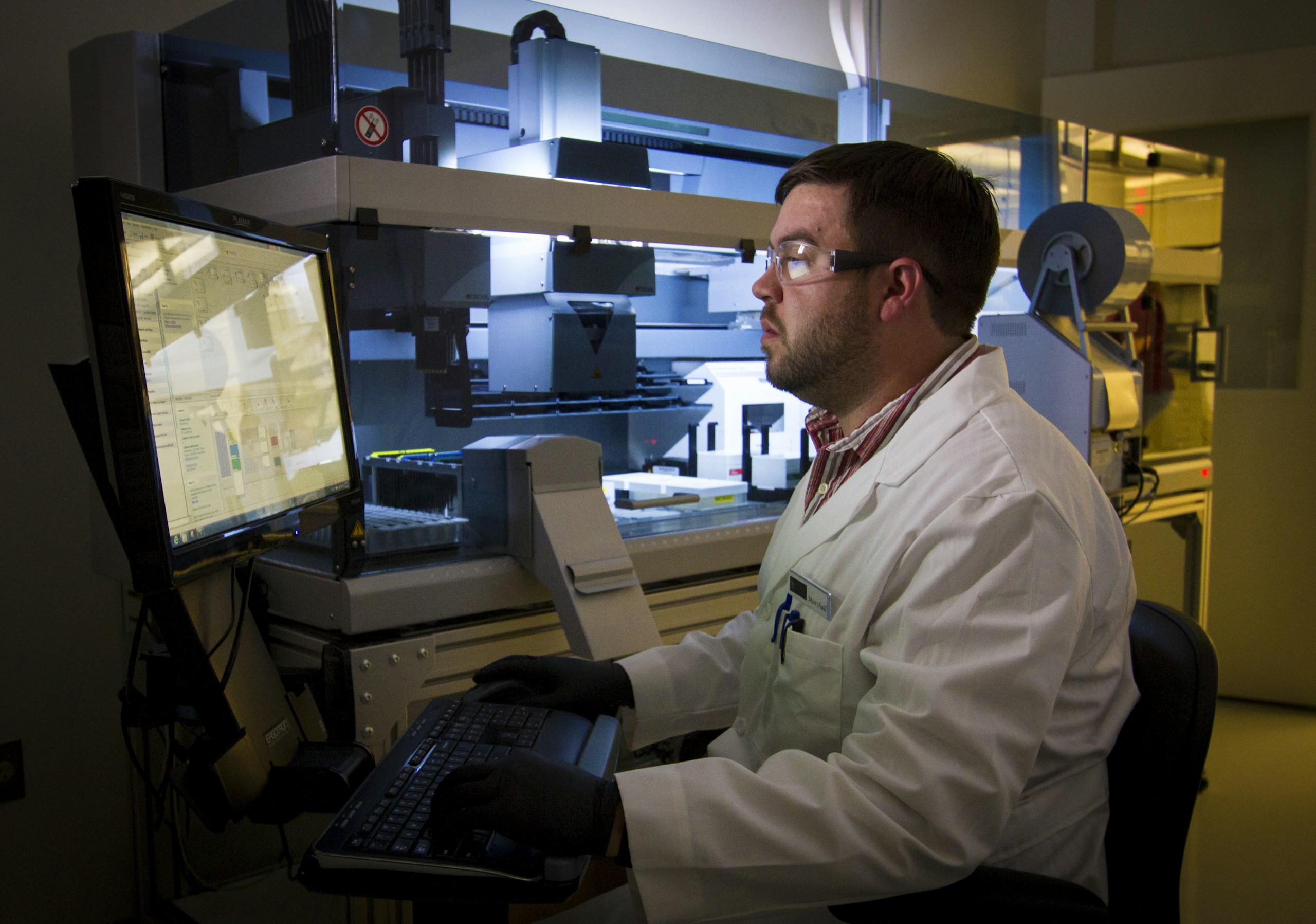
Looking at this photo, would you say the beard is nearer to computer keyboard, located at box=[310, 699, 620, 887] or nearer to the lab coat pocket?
the lab coat pocket

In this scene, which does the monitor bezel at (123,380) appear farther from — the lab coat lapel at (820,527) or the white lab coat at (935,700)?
the lab coat lapel at (820,527)

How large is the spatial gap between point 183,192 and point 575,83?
87 centimetres

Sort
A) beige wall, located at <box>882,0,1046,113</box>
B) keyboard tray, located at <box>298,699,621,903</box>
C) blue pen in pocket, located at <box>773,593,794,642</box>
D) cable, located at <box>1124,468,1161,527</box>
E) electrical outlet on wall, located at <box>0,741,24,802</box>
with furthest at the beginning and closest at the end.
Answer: beige wall, located at <box>882,0,1046,113</box>
cable, located at <box>1124,468,1161,527</box>
electrical outlet on wall, located at <box>0,741,24,802</box>
blue pen in pocket, located at <box>773,593,794,642</box>
keyboard tray, located at <box>298,699,621,903</box>

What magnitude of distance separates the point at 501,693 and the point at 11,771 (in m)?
1.59

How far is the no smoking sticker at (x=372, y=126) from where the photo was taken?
1.80m

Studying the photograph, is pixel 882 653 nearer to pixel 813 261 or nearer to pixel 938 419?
pixel 938 419

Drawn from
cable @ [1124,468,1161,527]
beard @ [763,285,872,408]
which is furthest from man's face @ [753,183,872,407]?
cable @ [1124,468,1161,527]

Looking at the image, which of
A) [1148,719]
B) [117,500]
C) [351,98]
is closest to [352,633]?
[117,500]

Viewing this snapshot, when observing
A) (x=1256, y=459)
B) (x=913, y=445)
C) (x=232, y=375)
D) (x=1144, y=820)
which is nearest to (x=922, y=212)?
(x=913, y=445)

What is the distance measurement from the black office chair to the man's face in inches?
21.4

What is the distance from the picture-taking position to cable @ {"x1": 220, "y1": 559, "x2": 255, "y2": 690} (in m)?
1.24

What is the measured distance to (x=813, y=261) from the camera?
1.46m

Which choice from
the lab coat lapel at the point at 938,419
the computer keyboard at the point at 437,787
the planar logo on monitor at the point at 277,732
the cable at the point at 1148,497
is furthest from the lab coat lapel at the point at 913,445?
the cable at the point at 1148,497

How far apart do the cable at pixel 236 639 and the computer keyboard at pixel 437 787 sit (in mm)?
224
